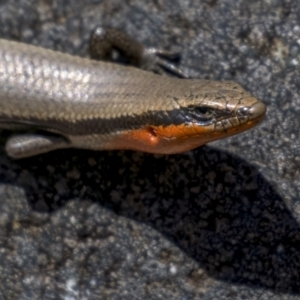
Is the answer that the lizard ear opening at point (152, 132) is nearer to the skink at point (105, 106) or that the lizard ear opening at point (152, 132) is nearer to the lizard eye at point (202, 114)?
the skink at point (105, 106)

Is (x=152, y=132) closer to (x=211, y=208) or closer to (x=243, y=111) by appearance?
(x=243, y=111)

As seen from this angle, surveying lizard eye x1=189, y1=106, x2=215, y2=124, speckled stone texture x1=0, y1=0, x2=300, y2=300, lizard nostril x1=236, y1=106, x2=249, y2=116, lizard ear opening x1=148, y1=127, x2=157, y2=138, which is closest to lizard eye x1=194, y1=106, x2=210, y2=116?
lizard eye x1=189, y1=106, x2=215, y2=124

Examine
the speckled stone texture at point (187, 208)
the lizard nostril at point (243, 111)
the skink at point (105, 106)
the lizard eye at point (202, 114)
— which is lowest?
the speckled stone texture at point (187, 208)

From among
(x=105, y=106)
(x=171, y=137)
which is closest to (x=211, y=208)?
(x=171, y=137)

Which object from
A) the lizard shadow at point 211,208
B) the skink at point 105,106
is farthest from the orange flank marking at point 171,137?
the lizard shadow at point 211,208

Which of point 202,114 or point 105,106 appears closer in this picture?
point 202,114

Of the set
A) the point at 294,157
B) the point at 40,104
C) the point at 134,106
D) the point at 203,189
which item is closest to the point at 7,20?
the point at 40,104

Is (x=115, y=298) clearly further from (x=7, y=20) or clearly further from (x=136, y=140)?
(x=7, y=20)
